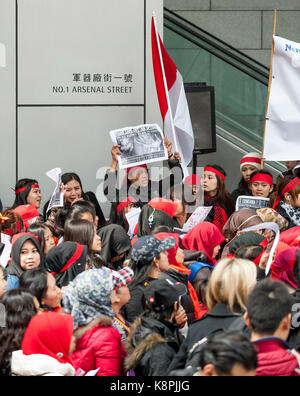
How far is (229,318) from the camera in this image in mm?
4008

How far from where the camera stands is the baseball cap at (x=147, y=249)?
16.6 feet

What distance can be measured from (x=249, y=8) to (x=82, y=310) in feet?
34.4

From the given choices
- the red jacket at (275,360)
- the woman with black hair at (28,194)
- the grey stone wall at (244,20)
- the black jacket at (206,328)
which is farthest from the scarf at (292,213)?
the grey stone wall at (244,20)

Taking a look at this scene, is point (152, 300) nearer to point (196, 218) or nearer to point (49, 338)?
point (49, 338)

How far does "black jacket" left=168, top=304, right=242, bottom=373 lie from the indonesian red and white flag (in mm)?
4904

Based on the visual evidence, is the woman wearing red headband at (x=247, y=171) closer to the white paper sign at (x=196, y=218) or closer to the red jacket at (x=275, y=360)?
the white paper sign at (x=196, y=218)

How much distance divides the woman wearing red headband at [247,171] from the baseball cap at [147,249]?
3653 mm

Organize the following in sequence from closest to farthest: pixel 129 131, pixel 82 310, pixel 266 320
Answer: pixel 266 320
pixel 82 310
pixel 129 131

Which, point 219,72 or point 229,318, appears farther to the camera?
point 219,72

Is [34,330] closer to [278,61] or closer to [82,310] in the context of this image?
[82,310]

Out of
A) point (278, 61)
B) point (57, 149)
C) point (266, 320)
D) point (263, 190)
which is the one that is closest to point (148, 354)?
point (266, 320)

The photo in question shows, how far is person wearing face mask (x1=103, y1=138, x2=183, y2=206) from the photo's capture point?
8375 millimetres

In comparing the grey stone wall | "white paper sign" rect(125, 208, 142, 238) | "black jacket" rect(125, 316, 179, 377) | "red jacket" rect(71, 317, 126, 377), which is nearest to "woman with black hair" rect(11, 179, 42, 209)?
"white paper sign" rect(125, 208, 142, 238)

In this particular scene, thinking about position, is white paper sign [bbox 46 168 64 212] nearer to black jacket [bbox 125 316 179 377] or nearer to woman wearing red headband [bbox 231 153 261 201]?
woman wearing red headband [bbox 231 153 261 201]
